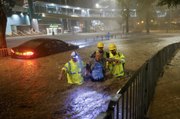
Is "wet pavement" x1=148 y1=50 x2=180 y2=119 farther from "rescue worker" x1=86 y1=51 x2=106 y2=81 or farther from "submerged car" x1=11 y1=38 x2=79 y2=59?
"submerged car" x1=11 y1=38 x2=79 y2=59

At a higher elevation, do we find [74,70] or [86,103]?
[74,70]

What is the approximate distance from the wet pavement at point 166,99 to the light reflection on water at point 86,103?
4.38 ft

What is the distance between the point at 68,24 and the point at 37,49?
209ft

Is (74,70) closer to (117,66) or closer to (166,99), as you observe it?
(117,66)

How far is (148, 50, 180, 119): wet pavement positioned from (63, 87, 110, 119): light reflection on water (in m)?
1.34

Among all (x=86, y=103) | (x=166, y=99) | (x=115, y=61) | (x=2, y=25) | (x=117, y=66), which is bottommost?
(x=86, y=103)

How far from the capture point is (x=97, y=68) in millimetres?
8125

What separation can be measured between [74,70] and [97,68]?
0.88 metres

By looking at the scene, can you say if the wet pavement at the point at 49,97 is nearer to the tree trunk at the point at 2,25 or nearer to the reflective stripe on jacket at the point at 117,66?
the reflective stripe on jacket at the point at 117,66

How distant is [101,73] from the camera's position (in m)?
8.37

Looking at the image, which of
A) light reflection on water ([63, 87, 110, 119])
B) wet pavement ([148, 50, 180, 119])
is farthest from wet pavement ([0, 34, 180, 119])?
wet pavement ([148, 50, 180, 119])

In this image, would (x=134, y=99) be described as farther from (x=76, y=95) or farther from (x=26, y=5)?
(x=26, y=5)

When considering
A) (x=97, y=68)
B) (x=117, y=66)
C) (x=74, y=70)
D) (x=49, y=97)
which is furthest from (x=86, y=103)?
(x=117, y=66)

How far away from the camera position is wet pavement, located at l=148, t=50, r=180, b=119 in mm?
4949
